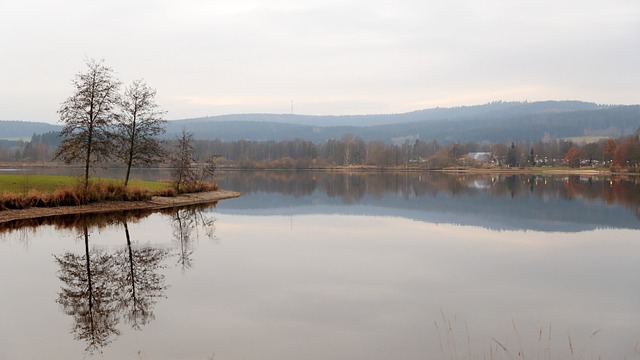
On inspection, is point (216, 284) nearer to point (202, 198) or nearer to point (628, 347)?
point (628, 347)

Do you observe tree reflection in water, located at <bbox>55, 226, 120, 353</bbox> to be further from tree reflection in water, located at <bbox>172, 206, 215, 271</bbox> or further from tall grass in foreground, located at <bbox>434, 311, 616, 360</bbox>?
tall grass in foreground, located at <bbox>434, 311, 616, 360</bbox>

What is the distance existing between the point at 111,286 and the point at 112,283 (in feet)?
1.18

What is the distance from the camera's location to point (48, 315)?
469 inches

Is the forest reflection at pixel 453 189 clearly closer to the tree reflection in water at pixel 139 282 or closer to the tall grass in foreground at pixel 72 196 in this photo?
the tall grass in foreground at pixel 72 196

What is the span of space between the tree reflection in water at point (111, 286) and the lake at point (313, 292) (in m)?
0.06

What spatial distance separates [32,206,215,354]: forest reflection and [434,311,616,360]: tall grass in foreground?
20.2 feet

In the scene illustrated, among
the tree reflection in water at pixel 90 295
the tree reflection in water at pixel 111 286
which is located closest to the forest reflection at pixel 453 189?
the tree reflection in water at pixel 111 286

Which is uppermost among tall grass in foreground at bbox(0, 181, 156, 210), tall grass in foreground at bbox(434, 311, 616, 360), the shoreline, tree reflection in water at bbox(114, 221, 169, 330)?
tall grass in foreground at bbox(0, 181, 156, 210)

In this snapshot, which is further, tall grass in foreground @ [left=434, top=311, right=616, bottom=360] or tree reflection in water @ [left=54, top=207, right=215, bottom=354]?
tree reflection in water @ [left=54, top=207, right=215, bottom=354]

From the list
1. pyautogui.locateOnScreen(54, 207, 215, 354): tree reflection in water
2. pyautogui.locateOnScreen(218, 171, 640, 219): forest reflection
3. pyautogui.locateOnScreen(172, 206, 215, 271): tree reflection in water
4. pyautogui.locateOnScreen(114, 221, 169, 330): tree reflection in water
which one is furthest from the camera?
pyautogui.locateOnScreen(218, 171, 640, 219): forest reflection

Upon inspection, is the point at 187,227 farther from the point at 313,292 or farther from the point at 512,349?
the point at 512,349

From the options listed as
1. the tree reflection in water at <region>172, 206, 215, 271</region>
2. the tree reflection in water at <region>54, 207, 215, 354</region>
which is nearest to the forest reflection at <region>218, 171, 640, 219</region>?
the tree reflection in water at <region>172, 206, 215, 271</region>

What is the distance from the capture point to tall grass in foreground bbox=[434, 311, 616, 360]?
9935mm

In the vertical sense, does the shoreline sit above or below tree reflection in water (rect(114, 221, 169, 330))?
above
